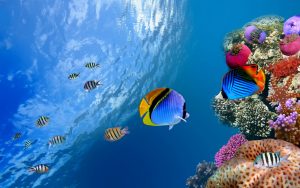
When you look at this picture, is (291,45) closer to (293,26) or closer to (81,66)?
(293,26)

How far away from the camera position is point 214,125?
93.1 meters

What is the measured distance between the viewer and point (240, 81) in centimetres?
338

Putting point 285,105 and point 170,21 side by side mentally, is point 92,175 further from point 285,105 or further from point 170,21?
point 285,105

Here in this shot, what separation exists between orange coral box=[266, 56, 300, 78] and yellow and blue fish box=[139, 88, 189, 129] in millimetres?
4475

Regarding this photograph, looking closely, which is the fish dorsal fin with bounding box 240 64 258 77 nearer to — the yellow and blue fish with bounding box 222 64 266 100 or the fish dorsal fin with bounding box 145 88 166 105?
the yellow and blue fish with bounding box 222 64 266 100

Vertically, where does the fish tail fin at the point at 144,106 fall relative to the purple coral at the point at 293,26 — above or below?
below

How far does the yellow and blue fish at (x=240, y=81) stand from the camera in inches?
132

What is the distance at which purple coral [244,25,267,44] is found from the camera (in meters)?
7.87

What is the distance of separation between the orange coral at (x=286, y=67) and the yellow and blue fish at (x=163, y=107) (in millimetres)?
4475

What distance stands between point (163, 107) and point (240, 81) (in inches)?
50.3

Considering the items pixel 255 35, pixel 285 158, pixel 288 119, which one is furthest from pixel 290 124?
pixel 255 35

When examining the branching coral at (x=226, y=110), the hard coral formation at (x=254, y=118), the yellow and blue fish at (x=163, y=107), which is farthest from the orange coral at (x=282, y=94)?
the yellow and blue fish at (x=163, y=107)

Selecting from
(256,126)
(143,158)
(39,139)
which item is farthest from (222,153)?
(143,158)

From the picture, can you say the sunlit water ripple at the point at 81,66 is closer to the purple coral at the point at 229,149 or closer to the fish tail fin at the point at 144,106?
the purple coral at the point at 229,149
